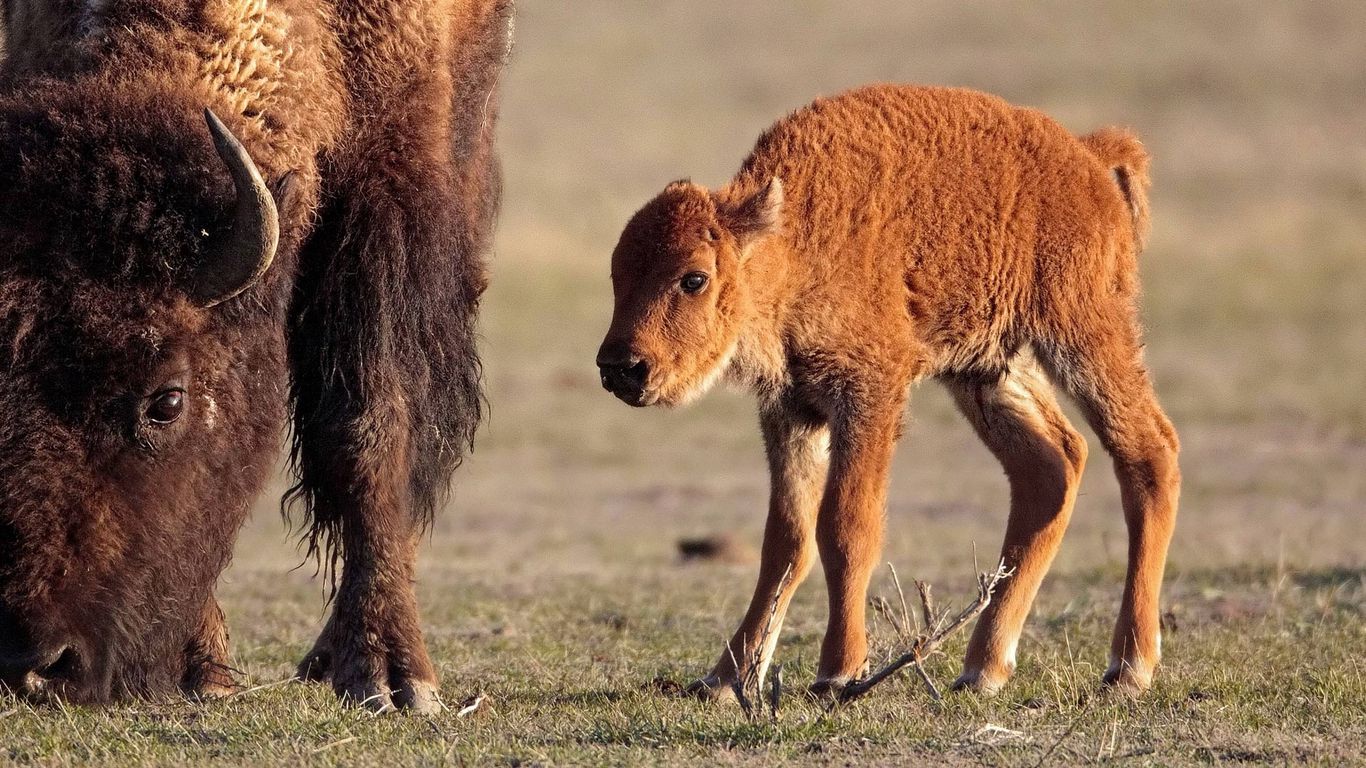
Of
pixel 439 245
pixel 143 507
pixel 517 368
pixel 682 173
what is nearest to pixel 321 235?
pixel 439 245

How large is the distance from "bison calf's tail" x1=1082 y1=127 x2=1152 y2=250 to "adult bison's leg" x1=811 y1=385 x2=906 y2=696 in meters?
1.55

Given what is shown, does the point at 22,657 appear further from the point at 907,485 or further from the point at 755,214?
the point at 907,485

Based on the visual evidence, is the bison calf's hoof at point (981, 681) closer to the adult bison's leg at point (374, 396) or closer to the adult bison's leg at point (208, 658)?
the adult bison's leg at point (374, 396)

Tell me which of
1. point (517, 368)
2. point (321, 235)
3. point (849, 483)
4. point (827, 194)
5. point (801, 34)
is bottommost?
point (517, 368)

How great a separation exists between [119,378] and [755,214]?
7.02ft

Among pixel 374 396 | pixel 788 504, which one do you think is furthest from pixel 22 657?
pixel 788 504

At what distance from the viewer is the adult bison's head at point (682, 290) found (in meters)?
6.11

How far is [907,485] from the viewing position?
17.1 metres

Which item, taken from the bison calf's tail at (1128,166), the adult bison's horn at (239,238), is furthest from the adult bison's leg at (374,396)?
the bison calf's tail at (1128,166)

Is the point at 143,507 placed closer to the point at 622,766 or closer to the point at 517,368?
the point at 622,766

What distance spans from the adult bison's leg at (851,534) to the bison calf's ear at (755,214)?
70 centimetres

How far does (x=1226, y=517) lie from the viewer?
14719 millimetres

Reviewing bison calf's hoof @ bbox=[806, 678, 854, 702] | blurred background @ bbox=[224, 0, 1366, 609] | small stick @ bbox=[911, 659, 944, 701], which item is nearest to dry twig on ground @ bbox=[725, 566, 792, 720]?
bison calf's hoof @ bbox=[806, 678, 854, 702]

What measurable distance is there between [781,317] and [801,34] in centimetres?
4587
